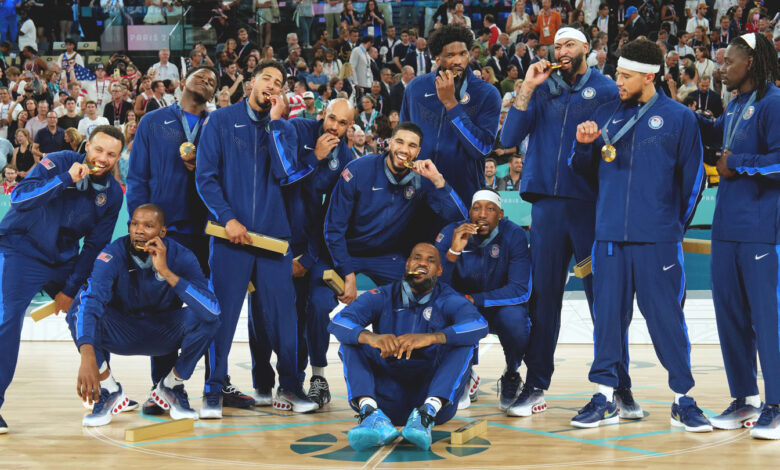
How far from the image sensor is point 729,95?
1520cm

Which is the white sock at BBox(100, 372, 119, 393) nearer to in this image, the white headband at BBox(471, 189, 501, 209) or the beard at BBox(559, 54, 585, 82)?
the white headband at BBox(471, 189, 501, 209)

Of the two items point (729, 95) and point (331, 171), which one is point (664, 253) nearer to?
point (331, 171)

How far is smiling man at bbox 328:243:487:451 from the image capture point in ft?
17.4

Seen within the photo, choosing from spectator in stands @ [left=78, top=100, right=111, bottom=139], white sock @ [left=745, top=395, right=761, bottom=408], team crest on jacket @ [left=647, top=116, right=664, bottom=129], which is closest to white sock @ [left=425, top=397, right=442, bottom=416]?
white sock @ [left=745, top=395, right=761, bottom=408]

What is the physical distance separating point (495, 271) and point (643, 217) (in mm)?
1233

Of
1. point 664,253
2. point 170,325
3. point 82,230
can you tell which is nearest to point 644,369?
point 664,253

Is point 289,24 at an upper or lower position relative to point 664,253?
upper

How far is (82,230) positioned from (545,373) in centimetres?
322

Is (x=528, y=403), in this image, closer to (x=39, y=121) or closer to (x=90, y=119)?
(x=90, y=119)

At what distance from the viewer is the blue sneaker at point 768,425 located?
5246mm

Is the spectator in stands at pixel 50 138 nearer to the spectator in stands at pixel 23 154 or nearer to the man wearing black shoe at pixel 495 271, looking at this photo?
the spectator in stands at pixel 23 154

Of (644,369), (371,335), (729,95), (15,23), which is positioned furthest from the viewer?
(15,23)

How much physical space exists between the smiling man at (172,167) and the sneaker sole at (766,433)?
12.3 ft

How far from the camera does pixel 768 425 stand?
5.27 metres
